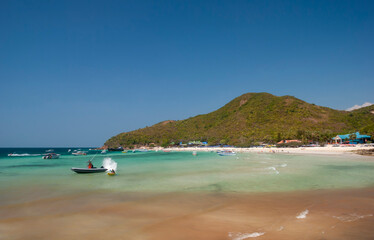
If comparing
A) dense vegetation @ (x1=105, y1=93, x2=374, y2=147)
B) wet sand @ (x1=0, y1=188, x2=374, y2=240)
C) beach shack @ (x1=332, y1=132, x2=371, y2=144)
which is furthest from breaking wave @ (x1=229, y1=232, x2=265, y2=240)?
dense vegetation @ (x1=105, y1=93, x2=374, y2=147)

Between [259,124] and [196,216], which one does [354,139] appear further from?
[196,216]

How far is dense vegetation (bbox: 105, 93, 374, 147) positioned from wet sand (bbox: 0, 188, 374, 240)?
79.7m

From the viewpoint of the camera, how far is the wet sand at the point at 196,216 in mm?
7469

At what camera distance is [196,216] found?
9.34m

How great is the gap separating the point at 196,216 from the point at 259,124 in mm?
116899

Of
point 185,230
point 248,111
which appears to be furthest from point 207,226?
point 248,111

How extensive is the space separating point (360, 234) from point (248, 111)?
5386 inches

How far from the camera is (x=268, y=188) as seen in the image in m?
14.6

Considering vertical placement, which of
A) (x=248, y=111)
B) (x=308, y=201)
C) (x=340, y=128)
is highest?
(x=248, y=111)

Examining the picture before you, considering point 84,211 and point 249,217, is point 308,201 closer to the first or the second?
point 249,217

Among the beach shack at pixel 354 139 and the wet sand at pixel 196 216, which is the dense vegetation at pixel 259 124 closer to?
the beach shack at pixel 354 139

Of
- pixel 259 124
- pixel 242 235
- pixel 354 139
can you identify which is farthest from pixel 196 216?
pixel 259 124

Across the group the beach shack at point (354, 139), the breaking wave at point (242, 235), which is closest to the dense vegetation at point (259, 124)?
the beach shack at point (354, 139)

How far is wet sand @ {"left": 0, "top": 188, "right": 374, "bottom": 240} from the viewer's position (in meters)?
7.47
